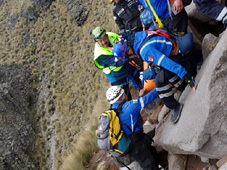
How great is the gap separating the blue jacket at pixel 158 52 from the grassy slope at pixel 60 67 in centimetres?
825

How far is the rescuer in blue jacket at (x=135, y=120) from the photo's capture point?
221 inches

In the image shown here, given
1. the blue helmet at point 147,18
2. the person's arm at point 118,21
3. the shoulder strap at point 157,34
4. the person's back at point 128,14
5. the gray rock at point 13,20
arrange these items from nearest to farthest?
the shoulder strap at point 157,34 < the blue helmet at point 147,18 < the person's back at point 128,14 < the person's arm at point 118,21 < the gray rock at point 13,20

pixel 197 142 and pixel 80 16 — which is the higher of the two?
pixel 197 142

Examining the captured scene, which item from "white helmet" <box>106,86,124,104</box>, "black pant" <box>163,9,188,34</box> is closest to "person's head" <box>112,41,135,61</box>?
"white helmet" <box>106,86,124,104</box>

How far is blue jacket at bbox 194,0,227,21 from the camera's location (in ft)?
16.3

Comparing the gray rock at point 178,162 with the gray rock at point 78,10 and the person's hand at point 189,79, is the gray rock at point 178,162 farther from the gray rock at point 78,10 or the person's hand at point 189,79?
the gray rock at point 78,10

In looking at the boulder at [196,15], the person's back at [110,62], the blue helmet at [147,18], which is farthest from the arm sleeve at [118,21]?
the boulder at [196,15]

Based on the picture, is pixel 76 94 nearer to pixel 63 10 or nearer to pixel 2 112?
pixel 2 112

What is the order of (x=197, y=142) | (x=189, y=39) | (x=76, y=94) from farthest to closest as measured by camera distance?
(x=76, y=94) < (x=189, y=39) < (x=197, y=142)

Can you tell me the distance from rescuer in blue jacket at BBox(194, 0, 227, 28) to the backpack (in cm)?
245

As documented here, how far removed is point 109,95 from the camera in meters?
5.79

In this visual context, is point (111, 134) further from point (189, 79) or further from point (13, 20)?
point (13, 20)

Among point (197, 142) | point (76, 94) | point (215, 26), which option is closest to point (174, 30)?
point (215, 26)

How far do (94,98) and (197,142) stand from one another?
1114 centimetres
